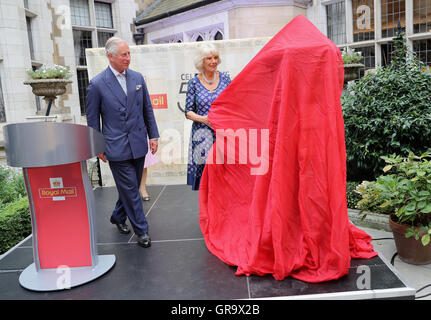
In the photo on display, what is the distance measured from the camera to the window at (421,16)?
6793 mm

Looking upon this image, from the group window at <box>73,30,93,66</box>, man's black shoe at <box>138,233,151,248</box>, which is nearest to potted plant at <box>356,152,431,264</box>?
man's black shoe at <box>138,233,151,248</box>

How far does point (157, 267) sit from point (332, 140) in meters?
1.65

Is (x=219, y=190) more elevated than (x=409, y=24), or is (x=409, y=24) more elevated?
(x=409, y=24)

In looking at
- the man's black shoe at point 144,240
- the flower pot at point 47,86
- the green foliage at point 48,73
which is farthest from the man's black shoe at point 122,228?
the green foliage at point 48,73

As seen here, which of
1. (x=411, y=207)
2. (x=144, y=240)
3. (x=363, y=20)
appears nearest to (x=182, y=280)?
(x=144, y=240)

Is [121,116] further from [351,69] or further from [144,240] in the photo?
[351,69]

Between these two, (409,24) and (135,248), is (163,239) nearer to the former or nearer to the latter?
(135,248)

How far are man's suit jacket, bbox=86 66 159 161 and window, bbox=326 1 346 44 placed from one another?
629 cm

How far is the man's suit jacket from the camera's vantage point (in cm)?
320

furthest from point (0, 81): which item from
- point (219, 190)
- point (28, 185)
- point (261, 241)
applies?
point (261, 241)

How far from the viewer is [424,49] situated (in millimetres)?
7031

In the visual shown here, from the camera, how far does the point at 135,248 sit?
344 cm

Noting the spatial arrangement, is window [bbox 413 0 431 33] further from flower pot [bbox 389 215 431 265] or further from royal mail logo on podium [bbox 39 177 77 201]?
royal mail logo on podium [bbox 39 177 77 201]

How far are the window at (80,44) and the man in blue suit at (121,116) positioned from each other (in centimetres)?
719
